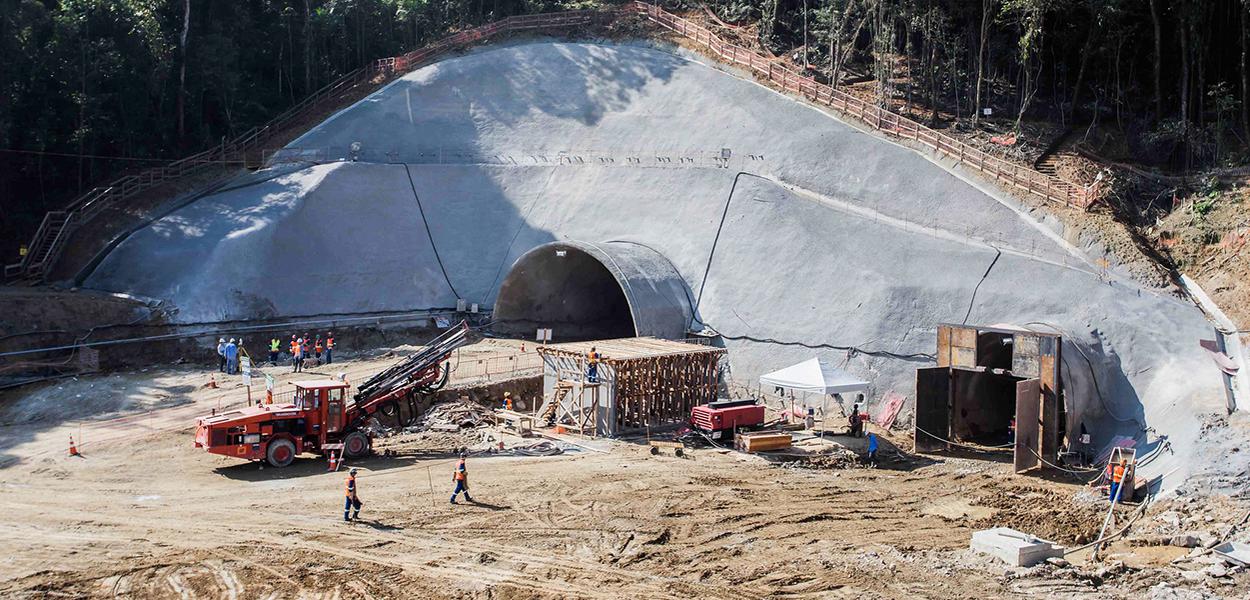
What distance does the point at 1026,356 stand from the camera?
88.0 feet

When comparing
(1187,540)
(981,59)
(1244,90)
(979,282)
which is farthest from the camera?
(981,59)

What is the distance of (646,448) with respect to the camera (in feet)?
91.6

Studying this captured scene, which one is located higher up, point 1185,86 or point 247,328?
point 1185,86

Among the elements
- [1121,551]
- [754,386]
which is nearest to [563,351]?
[754,386]

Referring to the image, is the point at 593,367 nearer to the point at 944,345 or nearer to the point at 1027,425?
the point at 944,345

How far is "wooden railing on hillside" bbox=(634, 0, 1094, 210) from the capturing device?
3325 cm

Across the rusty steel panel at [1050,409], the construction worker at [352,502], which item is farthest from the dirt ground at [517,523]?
the rusty steel panel at [1050,409]

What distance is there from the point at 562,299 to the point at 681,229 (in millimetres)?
6183

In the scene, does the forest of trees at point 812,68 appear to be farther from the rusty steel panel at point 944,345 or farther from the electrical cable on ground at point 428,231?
the rusty steel panel at point 944,345

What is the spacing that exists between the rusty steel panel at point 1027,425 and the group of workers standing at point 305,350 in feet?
69.2

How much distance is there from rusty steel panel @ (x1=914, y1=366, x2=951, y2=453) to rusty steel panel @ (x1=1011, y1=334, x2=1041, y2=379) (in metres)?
1.96

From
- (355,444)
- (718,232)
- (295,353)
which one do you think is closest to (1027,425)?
(718,232)

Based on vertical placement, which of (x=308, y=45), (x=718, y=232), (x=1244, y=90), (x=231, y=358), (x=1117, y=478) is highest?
(x=308, y=45)

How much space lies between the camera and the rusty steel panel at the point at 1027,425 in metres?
25.8
